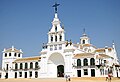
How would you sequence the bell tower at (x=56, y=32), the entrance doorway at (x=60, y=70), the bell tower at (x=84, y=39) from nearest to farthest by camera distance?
the bell tower at (x=56, y=32)
the entrance doorway at (x=60, y=70)
the bell tower at (x=84, y=39)

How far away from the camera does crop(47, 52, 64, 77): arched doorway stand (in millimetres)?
57094

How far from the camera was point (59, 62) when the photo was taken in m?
57.4

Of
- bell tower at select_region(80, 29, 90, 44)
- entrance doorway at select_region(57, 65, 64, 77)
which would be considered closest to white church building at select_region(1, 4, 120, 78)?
entrance doorway at select_region(57, 65, 64, 77)

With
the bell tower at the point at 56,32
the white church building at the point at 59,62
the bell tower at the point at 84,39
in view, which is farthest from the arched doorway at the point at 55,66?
the bell tower at the point at 84,39

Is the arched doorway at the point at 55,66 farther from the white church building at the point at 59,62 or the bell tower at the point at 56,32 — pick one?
the bell tower at the point at 56,32

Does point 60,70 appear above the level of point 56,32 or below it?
below

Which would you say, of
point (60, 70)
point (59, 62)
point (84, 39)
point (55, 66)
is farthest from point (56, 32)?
point (84, 39)

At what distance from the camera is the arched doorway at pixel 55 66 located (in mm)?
57094

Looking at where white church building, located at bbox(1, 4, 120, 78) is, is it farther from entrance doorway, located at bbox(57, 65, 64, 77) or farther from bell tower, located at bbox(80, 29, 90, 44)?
bell tower, located at bbox(80, 29, 90, 44)

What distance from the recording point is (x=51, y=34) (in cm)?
5791

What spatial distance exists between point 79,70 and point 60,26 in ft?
40.2

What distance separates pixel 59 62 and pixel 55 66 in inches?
66.2

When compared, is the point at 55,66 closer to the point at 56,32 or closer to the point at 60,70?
the point at 60,70

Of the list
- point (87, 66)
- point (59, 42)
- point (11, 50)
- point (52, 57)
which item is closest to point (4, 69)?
point (11, 50)
